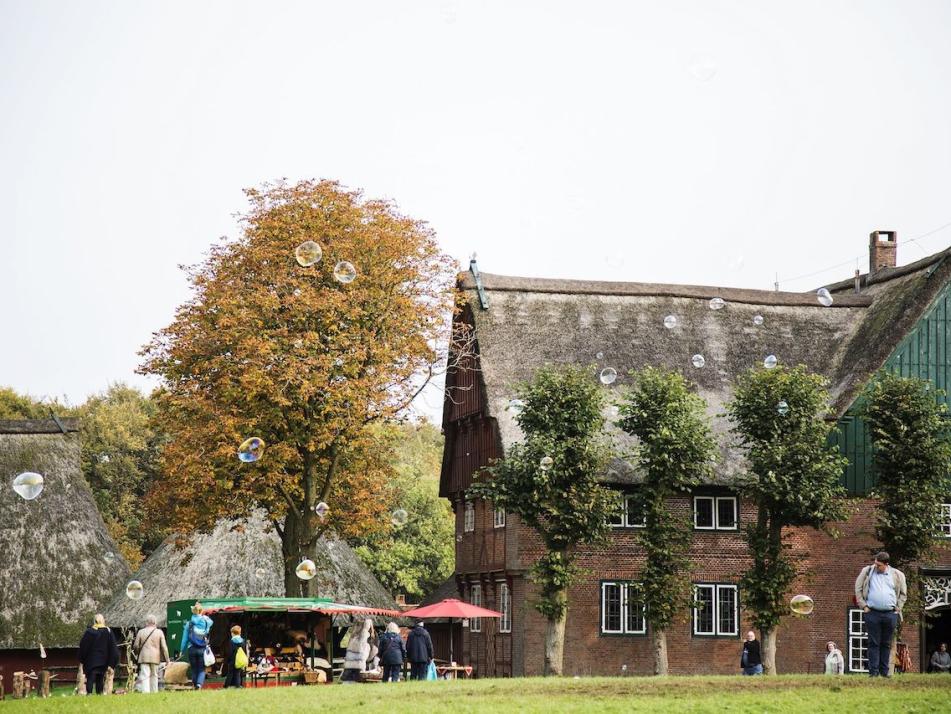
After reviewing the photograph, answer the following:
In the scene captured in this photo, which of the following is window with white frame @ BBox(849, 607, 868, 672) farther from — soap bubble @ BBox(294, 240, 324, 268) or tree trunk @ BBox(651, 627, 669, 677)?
soap bubble @ BBox(294, 240, 324, 268)

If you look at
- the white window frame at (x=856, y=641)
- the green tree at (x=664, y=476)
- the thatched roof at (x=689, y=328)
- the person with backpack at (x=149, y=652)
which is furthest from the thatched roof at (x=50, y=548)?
the white window frame at (x=856, y=641)

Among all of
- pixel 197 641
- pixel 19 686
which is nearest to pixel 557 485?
pixel 197 641

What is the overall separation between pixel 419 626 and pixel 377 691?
6.47m

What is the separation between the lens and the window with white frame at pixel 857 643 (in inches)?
1634

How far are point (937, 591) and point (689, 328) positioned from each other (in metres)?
12.1

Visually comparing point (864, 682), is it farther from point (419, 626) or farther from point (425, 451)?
point (425, 451)

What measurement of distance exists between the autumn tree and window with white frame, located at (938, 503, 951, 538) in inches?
575

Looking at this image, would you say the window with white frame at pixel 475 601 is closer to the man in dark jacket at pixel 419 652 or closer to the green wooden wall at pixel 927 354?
the green wooden wall at pixel 927 354

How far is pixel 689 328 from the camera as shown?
48031 millimetres

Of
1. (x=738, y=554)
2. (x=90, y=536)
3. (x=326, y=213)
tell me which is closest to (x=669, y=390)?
(x=738, y=554)

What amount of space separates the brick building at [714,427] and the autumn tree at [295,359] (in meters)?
3.83

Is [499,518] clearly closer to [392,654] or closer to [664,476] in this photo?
[664,476]

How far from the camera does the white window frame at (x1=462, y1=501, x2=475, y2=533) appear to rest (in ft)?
155

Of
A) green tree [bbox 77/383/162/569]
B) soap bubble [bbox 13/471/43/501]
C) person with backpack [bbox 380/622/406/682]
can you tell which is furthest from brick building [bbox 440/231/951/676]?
green tree [bbox 77/383/162/569]
